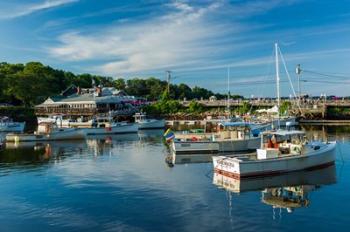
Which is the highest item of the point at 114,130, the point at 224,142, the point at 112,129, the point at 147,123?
the point at 147,123

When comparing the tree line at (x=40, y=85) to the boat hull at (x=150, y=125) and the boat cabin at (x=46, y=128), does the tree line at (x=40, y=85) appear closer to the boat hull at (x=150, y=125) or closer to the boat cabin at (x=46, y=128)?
the boat hull at (x=150, y=125)

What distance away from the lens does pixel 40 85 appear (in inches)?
5059

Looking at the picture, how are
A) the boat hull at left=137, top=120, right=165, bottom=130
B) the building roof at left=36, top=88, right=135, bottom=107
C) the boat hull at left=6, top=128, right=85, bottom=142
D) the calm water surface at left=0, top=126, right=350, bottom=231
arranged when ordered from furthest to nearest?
the building roof at left=36, top=88, right=135, bottom=107
the boat hull at left=137, top=120, right=165, bottom=130
the boat hull at left=6, top=128, right=85, bottom=142
the calm water surface at left=0, top=126, right=350, bottom=231

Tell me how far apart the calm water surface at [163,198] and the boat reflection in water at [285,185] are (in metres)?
0.06

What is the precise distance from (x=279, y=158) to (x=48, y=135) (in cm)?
4426

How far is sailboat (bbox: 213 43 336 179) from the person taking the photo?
2956 centimetres

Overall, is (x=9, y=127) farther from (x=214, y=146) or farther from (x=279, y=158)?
(x=279, y=158)

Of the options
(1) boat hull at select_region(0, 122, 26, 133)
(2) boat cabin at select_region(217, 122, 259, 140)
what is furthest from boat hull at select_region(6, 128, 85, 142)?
(2) boat cabin at select_region(217, 122, 259, 140)

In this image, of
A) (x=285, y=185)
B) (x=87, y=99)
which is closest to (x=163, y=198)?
(x=285, y=185)

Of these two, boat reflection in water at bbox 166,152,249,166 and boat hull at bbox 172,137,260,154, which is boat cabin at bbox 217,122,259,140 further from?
boat reflection in water at bbox 166,152,249,166

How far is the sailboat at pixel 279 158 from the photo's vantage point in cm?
2956

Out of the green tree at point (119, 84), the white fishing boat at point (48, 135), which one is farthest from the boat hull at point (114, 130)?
the green tree at point (119, 84)

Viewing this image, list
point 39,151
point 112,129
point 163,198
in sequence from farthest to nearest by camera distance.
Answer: point 112,129 → point 39,151 → point 163,198

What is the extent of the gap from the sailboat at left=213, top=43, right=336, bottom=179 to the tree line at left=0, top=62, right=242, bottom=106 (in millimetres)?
104755
